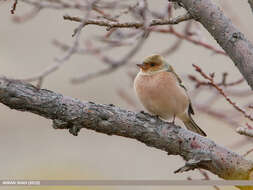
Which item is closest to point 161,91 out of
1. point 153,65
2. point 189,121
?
point 153,65

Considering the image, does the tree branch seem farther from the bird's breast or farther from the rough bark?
the bird's breast

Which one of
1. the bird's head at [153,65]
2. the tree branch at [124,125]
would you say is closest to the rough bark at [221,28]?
the tree branch at [124,125]

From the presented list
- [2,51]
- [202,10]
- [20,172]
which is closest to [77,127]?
[202,10]

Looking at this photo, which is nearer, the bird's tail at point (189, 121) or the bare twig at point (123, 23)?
the bare twig at point (123, 23)

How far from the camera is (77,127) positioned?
10.4 ft

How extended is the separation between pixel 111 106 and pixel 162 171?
220 inches

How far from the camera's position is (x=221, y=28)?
3.31 m

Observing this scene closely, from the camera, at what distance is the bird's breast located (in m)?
4.64

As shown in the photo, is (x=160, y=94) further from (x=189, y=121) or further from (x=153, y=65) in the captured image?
(x=189, y=121)

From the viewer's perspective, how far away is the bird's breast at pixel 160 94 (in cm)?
464

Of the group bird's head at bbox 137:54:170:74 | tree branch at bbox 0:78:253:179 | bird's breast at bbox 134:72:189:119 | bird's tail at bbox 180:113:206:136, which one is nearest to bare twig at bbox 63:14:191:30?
tree branch at bbox 0:78:253:179

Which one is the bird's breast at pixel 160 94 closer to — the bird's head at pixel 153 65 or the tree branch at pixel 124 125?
the bird's head at pixel 153 65

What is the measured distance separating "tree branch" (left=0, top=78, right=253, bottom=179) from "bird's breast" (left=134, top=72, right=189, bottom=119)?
113 centimetres

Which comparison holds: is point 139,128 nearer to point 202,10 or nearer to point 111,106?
point 111,106
